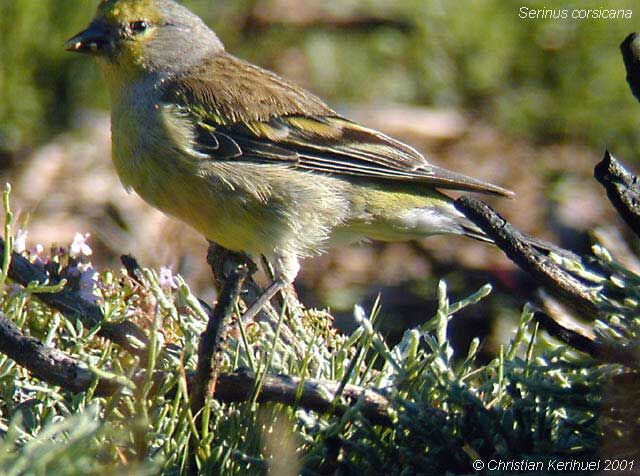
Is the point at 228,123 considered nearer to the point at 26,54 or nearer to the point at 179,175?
the point at 179,175

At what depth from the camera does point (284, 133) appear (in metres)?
4.37

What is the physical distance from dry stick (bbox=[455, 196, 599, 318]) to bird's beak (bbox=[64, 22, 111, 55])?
112 inches

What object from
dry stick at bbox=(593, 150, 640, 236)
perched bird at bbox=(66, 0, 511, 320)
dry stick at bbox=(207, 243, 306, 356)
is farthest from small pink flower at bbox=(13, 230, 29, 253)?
dry stick at bbox=(593, 150, 640, 236)

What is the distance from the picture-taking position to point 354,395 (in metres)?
2.11

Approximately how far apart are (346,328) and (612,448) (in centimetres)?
329

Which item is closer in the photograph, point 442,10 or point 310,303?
point 310,303

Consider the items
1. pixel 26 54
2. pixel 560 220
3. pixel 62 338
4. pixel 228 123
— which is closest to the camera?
pixel 62 338

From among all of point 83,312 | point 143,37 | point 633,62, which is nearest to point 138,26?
point 143,37

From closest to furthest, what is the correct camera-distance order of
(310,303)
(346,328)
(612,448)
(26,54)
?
(612,448)
(346,328)
(310,303)
(26,54)

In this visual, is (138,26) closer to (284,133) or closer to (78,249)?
(284,133)

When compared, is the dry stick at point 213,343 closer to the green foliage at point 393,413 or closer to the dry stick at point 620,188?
the green foliage at point 393,413

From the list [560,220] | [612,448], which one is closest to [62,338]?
[612,448]

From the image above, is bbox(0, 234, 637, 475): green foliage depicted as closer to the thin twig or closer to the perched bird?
the thin twig

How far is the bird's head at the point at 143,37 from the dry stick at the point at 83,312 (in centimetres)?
216
